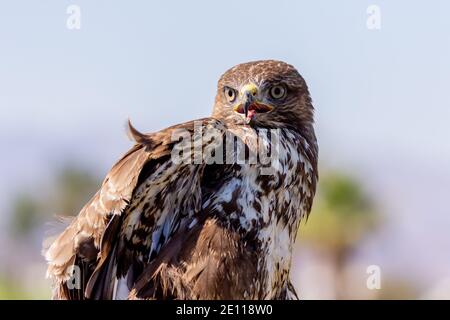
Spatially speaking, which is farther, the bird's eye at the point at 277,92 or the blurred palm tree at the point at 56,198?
the blurred palm tree at the point at 56,198

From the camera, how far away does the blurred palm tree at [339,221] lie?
74.6 feet

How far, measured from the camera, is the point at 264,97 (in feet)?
26.8

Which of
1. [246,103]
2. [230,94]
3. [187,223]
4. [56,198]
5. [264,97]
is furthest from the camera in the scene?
[56,198]

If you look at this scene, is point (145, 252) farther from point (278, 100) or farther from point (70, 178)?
point (70, 178)

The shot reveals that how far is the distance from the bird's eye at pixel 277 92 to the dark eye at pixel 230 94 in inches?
11.1

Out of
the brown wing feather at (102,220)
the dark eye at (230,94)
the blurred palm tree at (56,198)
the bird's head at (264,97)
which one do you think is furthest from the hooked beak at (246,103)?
the blurred palm tree at (56,198)

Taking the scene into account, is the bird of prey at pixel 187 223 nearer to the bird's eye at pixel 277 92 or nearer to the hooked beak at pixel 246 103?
the hooked beak at pixel 246 103

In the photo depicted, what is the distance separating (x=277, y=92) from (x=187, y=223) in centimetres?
142

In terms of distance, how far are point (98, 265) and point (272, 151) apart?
1.43 meters

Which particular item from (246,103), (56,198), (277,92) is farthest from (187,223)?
(56,198)

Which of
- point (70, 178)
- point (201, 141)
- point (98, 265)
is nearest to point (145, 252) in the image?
point (98, 265)

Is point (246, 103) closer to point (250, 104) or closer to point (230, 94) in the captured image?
point (250, 104)

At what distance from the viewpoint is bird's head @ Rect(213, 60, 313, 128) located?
316 inches

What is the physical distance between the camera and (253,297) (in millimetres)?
7273
